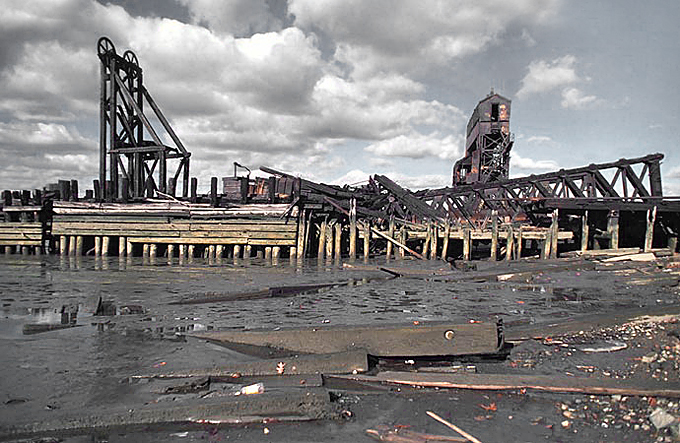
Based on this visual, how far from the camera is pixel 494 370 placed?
5746 mm

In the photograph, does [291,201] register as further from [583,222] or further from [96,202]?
[583,222]

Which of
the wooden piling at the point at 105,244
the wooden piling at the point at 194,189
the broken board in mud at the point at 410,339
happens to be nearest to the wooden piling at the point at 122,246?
the wooden piling at the point at 105,244

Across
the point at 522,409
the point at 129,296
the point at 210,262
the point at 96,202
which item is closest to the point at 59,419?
the point at 522,409

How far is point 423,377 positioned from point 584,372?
198 cm

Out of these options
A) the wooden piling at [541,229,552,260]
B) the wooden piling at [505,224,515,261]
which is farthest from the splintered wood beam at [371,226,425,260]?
the wooden piling at [541,229,552,260]

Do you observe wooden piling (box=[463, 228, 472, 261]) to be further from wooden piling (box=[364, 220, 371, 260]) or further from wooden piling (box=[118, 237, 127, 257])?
wooden piling (box=[118, 237, 127, 257])

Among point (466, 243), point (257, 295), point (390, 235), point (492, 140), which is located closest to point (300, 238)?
point (390, 235)

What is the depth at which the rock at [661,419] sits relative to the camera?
4.14 m

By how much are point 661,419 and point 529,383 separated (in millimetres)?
1171

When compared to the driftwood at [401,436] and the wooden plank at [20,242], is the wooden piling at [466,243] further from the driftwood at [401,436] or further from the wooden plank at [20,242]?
the wooden plank at [20,242]

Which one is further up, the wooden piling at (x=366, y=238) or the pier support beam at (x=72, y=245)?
the wooden piling at (x=366, y=238)

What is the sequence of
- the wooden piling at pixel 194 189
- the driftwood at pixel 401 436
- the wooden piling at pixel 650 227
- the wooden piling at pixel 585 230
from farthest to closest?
the wooden piling at pixel 194 189
the wooden piling at pixel 585 230
the wooden piling at pixel 650 227
the driftwood at pixel 401 436

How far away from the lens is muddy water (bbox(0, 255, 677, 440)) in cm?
564

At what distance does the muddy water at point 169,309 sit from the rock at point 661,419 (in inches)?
109
